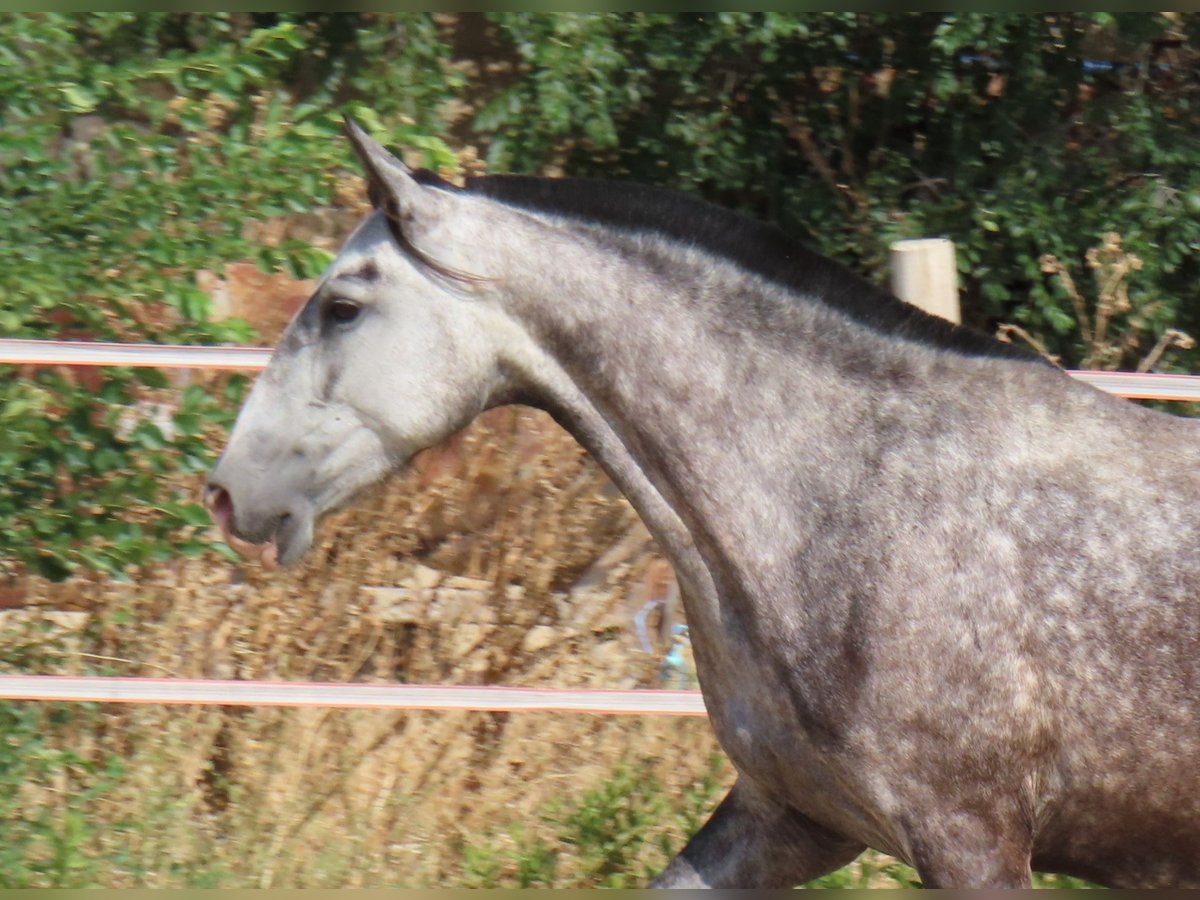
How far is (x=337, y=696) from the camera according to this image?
4023 mm

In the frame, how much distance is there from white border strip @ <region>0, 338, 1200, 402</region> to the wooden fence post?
395 millimetres

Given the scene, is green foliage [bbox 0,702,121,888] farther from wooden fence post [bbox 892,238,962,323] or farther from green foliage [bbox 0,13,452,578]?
wooden fence post [bbox 892,238,962,323]

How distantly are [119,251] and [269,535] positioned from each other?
220 cm

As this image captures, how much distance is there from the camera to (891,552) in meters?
2.73

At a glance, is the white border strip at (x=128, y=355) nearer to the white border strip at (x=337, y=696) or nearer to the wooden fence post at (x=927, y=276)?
the white border strip at (x=337, y=696)

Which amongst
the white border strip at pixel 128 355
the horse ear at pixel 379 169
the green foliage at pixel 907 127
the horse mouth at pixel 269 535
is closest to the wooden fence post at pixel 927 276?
the horse ear at pixel 379 169

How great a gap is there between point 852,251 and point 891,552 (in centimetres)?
413

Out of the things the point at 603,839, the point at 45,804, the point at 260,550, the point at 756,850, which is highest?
the point at 260,550

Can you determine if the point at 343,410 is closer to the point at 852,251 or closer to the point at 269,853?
the point at 269,853

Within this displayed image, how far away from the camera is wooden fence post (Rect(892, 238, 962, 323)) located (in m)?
3.94

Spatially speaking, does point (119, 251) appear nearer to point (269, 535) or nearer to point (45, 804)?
point (45, 804)

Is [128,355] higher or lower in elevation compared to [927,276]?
lower

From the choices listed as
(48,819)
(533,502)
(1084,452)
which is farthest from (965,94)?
(48,819)

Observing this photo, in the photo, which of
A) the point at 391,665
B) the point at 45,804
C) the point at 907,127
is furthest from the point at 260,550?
the point at 907,127
